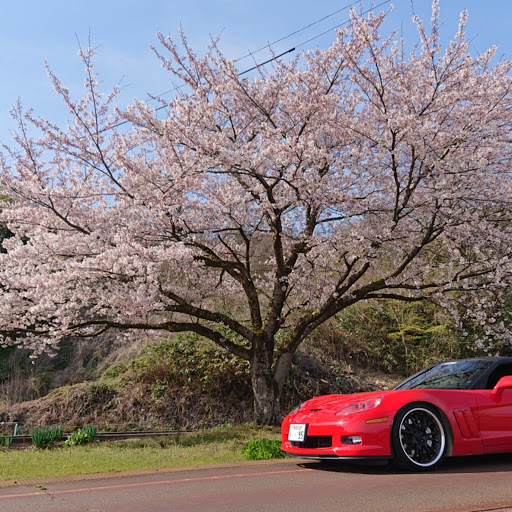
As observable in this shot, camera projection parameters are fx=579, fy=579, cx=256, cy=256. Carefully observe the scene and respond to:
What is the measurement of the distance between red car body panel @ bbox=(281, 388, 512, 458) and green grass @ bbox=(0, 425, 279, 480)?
162 centimetres

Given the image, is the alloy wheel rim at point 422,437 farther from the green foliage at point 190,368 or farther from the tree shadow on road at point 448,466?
the green foliage at point 190,368

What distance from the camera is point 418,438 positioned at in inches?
245

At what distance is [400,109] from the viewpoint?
413 inches

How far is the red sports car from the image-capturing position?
605 cm

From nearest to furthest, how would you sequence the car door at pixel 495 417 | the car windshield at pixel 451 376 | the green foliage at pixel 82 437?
the car door at pixel 495 417, the car windshield at pixel 451 376, the green foliage at pixel 82 437

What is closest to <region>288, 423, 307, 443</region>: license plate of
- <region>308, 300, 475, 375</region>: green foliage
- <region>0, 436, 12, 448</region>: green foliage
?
<region>0, 436, 12, 448</region>: green foliage

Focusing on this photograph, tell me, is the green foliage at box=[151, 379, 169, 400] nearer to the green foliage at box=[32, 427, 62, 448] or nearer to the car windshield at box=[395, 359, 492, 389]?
the green foliage at box=[32, 427, 62, 448]

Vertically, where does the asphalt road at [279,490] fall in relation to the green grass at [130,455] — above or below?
below

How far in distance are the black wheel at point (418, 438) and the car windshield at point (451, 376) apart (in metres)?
0.68

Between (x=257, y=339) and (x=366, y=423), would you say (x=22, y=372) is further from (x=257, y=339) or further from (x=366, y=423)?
(x=366, y=423)

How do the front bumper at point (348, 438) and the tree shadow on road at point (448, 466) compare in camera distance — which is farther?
the tree shadow on road at point (448, 466)

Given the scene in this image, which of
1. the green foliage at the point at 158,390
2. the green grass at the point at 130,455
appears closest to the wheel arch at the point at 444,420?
the green grass at the point at 130,455

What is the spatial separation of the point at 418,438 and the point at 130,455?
423 centimetres

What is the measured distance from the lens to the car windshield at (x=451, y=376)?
22.5 ft
